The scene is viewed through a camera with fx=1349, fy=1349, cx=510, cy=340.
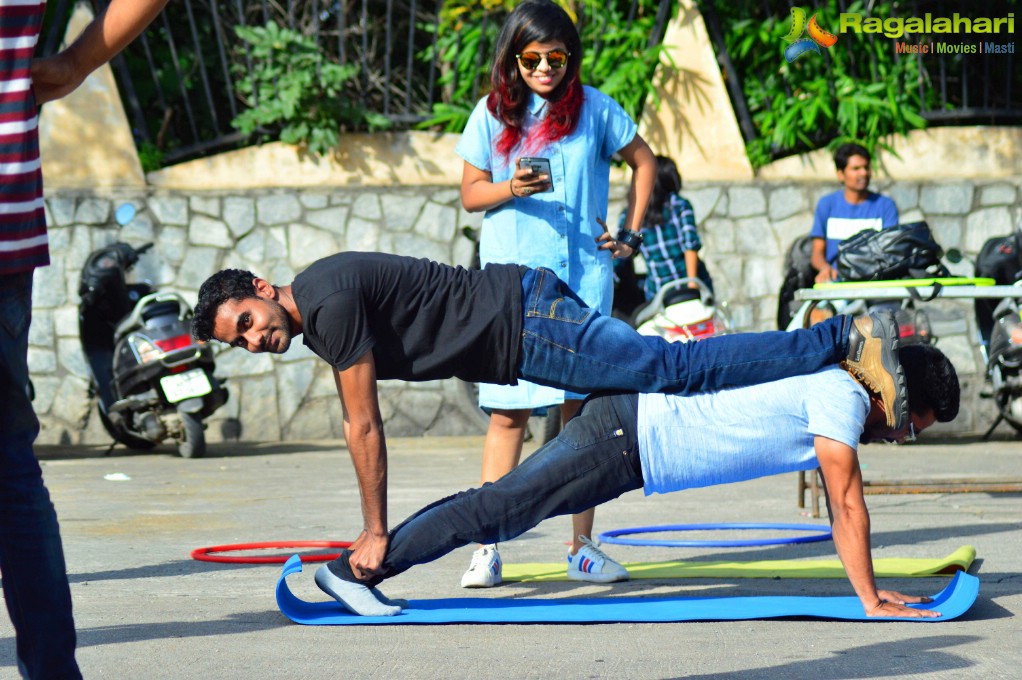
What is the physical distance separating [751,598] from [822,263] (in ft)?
17.0

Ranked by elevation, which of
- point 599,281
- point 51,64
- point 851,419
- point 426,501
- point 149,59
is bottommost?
point 426,501

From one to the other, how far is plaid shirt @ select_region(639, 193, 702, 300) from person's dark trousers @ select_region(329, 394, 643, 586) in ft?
16.7

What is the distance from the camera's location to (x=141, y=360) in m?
8.66

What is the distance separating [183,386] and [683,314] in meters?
3.19

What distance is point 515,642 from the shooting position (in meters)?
3.55

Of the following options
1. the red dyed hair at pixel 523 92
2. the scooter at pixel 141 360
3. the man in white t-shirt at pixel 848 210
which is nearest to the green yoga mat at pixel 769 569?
the red dyed hair at pixel 523 92

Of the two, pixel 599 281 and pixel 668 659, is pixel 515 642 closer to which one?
pixel 668 659

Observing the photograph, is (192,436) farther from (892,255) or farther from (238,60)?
(892,255)

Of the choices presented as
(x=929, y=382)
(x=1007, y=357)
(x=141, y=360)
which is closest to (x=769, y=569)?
(x=929, y=382)

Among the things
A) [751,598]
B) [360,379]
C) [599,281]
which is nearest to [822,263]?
[599,281]

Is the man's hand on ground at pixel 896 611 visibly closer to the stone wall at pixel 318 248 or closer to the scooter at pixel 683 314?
the scooter at pixel 683 314

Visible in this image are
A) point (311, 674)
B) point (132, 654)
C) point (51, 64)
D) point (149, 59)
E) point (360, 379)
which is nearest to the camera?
point (51, 64)

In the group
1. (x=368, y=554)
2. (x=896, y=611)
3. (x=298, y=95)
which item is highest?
(x=298, y=95)

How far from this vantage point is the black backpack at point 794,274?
31.9 feet
